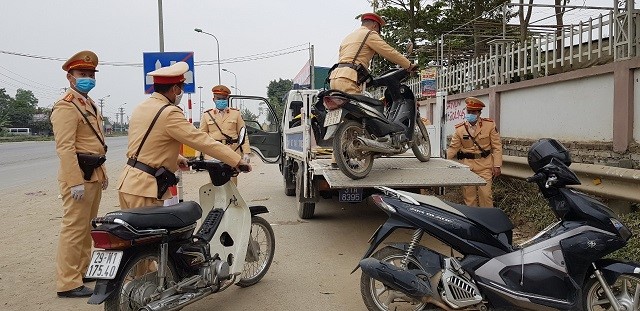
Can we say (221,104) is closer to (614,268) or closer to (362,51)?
(362,51)

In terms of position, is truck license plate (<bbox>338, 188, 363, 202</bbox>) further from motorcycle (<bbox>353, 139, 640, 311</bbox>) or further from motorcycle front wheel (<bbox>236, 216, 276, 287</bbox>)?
motorcycle (<bbox>353, 139, 640, 311</bbox>)

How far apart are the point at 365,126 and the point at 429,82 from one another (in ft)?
26.1

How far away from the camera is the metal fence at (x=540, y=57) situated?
641 cm

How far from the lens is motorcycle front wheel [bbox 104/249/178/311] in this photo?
122 inches

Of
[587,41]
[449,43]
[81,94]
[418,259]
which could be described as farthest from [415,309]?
[449,43]

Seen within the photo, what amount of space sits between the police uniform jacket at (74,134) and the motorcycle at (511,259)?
2.45 m

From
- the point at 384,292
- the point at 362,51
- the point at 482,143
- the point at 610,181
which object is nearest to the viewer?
the point at 384,292

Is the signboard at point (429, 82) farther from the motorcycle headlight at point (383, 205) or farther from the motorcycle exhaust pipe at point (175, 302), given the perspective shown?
the motorcycle exhaust pipe at point (175, 302)

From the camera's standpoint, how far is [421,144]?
6.64m

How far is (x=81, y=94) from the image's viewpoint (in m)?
4.43

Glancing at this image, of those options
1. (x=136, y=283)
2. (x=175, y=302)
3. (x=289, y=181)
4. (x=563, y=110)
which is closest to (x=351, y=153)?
→ (x=175, y=302)

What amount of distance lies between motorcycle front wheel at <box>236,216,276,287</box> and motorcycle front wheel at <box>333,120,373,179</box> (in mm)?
1137

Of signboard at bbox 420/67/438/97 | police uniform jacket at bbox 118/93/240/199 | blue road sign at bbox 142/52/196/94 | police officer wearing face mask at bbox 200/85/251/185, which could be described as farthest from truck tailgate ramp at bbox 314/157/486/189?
signboard at bbox 420/67/438/97

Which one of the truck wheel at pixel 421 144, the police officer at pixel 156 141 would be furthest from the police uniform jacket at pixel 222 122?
the police officer at pixel 156 141
